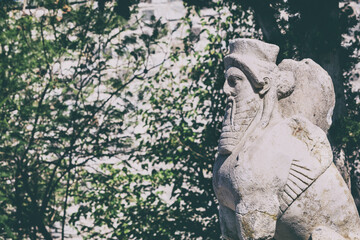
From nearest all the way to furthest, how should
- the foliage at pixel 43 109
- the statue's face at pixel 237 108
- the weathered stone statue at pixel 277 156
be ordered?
the weathered stone statue at pixel 277 156 < the statue's face at pixel 237 108 < the foliage at pixel 43 109

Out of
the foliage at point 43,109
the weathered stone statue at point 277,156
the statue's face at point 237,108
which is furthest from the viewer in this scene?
the foliage at point 43,109

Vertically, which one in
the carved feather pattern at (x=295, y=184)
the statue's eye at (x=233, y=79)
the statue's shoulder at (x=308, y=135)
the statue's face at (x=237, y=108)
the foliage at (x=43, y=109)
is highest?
the foliage at (x=43, y=109)

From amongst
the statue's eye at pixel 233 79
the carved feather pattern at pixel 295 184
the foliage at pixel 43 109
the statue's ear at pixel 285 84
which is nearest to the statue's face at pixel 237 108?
the statue's eye at pixel 233 79

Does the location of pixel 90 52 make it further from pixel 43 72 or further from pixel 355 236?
pixel 355 236

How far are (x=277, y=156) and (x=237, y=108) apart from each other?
37 centimetres

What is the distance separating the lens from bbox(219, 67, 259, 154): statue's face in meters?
3.28

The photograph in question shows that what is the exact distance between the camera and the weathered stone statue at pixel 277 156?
3074 mm

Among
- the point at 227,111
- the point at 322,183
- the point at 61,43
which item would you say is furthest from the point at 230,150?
the point at 61,43

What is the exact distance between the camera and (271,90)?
10.9 ft

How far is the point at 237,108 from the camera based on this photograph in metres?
3.32

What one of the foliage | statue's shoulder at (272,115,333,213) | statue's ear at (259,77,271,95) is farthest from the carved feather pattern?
the foliage

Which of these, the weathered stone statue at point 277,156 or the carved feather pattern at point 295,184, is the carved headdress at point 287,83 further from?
the carved feather pattern at point 295,184

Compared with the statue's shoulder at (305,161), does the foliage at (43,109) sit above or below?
above

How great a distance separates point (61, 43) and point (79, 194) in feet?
4.85
